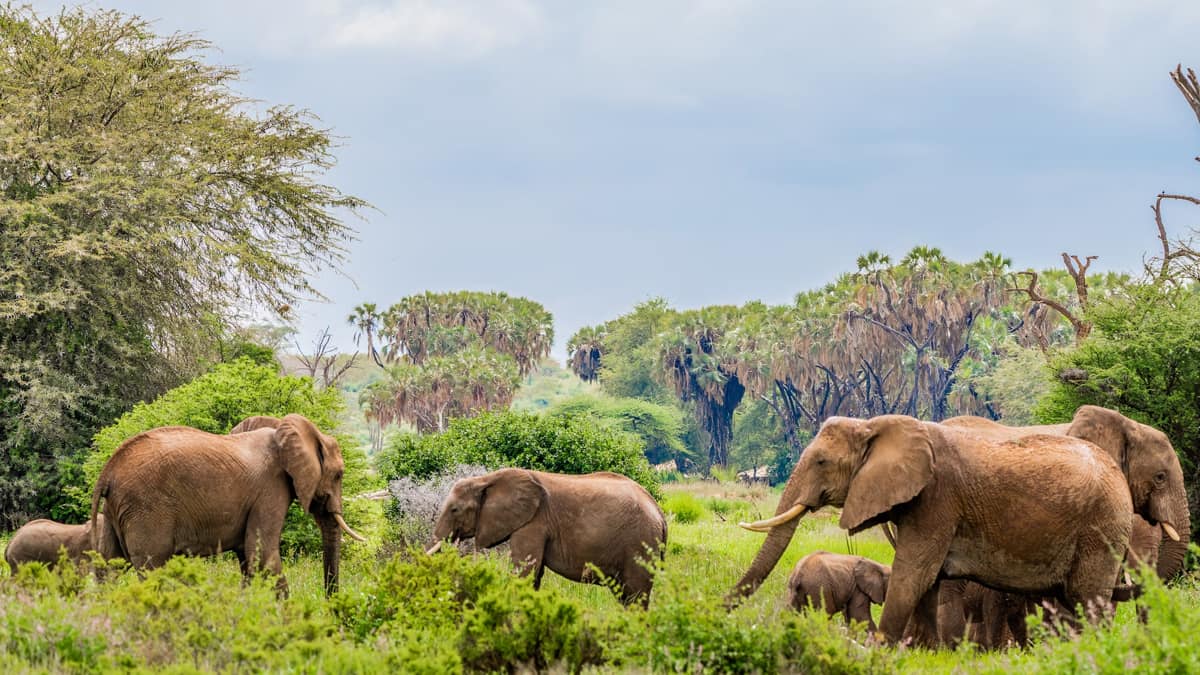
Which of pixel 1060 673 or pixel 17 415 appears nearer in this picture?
pixel 1060 673

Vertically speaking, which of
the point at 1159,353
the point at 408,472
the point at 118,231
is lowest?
the point at 408,472

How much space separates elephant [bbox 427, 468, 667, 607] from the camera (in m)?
10.4

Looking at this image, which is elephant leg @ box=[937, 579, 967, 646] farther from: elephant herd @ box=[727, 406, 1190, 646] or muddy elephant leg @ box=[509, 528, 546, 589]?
muddy elephant leg @ box=[509, 528, 546, 589]

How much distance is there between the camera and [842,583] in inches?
433

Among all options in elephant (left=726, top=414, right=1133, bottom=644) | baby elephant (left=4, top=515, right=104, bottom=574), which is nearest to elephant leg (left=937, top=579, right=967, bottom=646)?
elephant (left=726, top=414, right=1133, bottom=644)

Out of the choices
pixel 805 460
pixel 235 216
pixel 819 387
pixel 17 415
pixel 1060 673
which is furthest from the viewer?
pixel 819 387

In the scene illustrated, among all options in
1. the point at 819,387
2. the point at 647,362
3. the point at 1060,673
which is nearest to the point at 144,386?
the point at 1060,673

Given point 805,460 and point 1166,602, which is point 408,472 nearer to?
point 805,460

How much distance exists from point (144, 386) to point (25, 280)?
3307 mm

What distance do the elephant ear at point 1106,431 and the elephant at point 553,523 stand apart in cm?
392

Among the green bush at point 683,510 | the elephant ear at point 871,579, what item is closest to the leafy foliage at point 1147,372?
the elephant ear at point 871,579

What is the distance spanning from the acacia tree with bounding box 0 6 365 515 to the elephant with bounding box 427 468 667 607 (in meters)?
15.3

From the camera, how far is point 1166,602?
632cm

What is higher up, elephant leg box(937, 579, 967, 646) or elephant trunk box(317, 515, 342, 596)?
elephant trunk box(317, 515, 342, 596)
